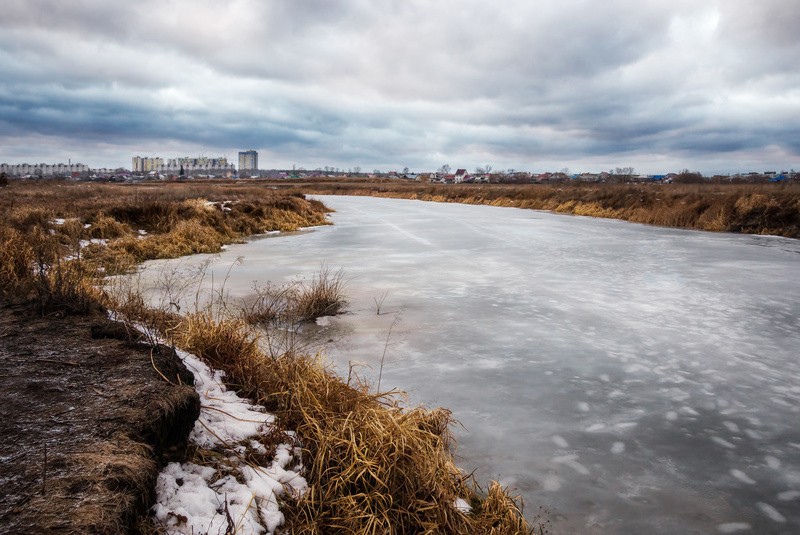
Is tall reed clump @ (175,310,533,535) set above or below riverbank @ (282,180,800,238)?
below

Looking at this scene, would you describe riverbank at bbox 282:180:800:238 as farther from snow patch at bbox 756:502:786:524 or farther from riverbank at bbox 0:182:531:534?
riverbank at bbox 0:182:531:534

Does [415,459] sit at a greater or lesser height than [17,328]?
Result: lesser

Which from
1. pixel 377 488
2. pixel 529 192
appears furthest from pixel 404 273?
pixel 529 192

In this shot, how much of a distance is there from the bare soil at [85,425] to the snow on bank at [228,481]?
5.0 inches

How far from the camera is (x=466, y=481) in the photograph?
3336 mm

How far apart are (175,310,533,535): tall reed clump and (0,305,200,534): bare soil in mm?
759

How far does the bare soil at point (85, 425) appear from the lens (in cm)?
201

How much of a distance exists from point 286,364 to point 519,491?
205cm

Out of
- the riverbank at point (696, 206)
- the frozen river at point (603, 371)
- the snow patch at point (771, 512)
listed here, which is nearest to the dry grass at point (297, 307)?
the frozen river at point (603, 371)

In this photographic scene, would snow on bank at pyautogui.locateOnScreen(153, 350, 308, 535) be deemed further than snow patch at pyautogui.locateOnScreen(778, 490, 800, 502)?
No

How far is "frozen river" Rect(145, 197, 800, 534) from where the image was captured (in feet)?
10.8

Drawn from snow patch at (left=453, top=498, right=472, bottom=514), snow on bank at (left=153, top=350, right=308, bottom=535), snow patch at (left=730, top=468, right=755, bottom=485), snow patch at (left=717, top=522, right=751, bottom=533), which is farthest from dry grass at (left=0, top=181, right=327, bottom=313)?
snow patch at (left=730, top=468, right=755, bottom=485)

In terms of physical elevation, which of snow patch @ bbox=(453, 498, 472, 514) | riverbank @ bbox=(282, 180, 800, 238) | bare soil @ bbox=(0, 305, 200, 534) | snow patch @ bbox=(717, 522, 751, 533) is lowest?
snow patch @ bbox=(717, 522, 751, 533)

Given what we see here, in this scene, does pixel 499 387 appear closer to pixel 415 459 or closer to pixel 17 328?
pixel 415 459
